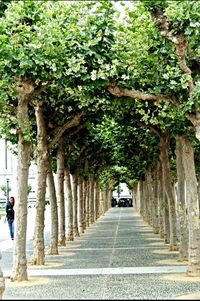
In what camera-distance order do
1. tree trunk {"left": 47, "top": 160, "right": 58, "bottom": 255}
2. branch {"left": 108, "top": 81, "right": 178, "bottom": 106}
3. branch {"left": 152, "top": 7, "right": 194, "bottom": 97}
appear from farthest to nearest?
tree trunk {"left": 47, "top": 160, "right": 58, "bottom": 255} → branch {"left": 108, "top": 81, "right": 178, "bottom": 106} → branch {"left": 152, "top": 7, "right": 194, "bottom": 97}

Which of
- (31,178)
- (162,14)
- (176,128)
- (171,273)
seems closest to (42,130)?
(176,128)

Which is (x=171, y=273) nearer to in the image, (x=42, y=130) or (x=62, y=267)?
(x=62, y=267)

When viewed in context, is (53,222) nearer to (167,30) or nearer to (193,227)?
(193,227)

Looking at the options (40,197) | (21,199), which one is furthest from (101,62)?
(40,197)

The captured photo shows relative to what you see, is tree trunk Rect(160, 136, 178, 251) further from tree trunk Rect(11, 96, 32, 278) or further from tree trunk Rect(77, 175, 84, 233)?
tree trunk Rect(77, 175, 84, 233)

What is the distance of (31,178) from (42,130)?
76665 millimetres

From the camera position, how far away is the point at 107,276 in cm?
1339

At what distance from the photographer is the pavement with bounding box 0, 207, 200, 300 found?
423 inches

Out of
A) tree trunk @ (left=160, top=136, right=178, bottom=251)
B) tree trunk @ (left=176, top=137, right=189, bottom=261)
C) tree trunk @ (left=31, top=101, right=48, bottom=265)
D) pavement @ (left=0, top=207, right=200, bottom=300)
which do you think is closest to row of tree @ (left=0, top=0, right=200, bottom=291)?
pavement @ (left=0, top=207, right=200, bottom=300)

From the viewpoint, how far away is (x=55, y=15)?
12438 mm

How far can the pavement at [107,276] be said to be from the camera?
10.7 m

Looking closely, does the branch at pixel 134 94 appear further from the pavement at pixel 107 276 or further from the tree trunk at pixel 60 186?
the tree trunk at pixel 60 186

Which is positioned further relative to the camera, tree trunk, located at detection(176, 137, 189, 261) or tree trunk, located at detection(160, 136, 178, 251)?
tree trunk, located at detection(160, 136, 178, 251)

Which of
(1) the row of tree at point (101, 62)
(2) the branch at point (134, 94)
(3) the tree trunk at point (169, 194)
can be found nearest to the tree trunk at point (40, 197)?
(1) the row of tree at point (101, 62)
